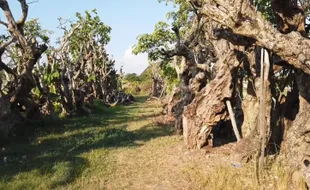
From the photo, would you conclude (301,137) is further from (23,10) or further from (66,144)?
(23,10)

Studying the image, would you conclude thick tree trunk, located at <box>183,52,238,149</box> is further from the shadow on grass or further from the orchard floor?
the shadow on grass

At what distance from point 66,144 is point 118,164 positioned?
3268mm

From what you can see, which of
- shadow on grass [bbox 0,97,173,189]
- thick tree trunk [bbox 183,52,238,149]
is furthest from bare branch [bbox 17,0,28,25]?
thick tree trunk [bbox 183,52,238,149]

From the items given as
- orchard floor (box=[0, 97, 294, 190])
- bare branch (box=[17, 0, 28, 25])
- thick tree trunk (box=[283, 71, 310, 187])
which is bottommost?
orchard floor (box=[0, 97, 294, 190])

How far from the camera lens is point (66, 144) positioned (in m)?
12.8

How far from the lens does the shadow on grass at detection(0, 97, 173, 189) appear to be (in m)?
9.70

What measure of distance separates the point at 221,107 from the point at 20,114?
357 inches

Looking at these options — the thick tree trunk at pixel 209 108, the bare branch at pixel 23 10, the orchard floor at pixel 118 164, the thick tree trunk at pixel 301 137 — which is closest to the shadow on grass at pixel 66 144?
the orchard floor at pixel 118 164

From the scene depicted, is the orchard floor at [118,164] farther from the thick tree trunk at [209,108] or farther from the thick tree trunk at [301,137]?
the thick tree trunk at [209,108]

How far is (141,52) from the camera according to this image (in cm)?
2059

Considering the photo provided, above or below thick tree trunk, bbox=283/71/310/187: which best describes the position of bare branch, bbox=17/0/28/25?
above

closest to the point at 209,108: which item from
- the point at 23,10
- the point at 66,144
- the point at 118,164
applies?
the point at 118,164

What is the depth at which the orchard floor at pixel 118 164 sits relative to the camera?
8.36m

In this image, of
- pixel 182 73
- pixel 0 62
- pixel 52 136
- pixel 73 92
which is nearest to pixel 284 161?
pixel 182 73
